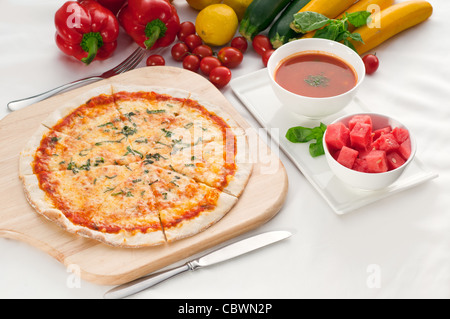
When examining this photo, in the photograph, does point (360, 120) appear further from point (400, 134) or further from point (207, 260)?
point (207, 260)

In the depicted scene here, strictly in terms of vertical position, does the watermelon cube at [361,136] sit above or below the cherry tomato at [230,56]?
above

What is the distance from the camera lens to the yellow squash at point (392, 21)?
396cm

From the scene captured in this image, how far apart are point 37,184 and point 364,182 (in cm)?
192

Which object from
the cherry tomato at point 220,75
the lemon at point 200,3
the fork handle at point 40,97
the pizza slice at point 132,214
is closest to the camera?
the pizza slice at point 132,214

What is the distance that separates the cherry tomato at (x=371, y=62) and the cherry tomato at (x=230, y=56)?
97 cm

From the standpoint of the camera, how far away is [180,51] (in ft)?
13.1

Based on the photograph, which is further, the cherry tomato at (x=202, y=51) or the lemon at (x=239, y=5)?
the lemon at (x=239, y=5)

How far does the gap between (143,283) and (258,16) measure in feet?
7.77

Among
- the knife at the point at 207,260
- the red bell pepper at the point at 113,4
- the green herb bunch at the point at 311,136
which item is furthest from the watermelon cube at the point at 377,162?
the red bell pepper at the point at 113,4

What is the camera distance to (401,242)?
2.90 metres

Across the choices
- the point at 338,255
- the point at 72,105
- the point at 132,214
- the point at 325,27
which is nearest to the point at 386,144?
the point at 338,255

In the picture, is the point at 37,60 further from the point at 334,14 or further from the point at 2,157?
the point at 334,14

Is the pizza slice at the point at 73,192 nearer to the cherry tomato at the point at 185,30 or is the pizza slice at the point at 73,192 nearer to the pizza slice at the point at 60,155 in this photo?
the pizza slice at the point at 60,155

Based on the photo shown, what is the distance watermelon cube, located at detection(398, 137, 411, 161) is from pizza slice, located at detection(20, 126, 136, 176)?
5.34 ft
